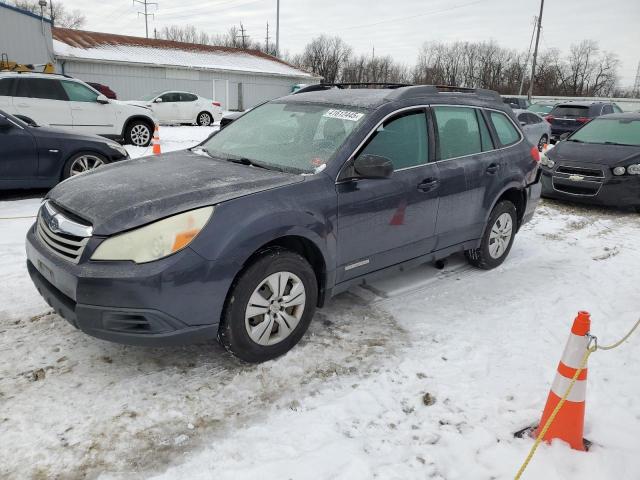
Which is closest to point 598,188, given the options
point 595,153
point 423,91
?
point 595,153

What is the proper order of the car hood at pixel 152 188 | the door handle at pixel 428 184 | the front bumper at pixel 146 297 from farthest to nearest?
the door handle at pixel 428 184, the car hood at pixel 152 188, the front bumper at pixel 146 297

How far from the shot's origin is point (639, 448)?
268 cm

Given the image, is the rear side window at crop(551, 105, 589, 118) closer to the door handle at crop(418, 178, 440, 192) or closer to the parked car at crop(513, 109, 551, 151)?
the parked car at crop(513, 109, 551, 151)

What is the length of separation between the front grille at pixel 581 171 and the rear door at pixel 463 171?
4099mm

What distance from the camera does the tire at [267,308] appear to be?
9.89 feet

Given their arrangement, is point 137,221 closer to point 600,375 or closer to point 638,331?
point 600,375

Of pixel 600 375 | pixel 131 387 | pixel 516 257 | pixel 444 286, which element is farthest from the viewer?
pixel 516 257

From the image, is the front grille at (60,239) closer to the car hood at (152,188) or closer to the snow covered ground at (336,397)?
the car hood at (152,188)

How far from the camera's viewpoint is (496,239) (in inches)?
209

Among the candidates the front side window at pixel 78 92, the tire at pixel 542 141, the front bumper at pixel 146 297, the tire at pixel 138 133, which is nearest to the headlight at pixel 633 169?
the front bumper at pixel 146 297

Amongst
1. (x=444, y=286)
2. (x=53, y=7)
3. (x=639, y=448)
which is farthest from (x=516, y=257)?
(x=53, y=7)

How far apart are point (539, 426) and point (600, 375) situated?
956 mm

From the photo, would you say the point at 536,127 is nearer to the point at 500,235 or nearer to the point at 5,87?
the point at 500,235

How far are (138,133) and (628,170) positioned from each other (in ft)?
34.8
